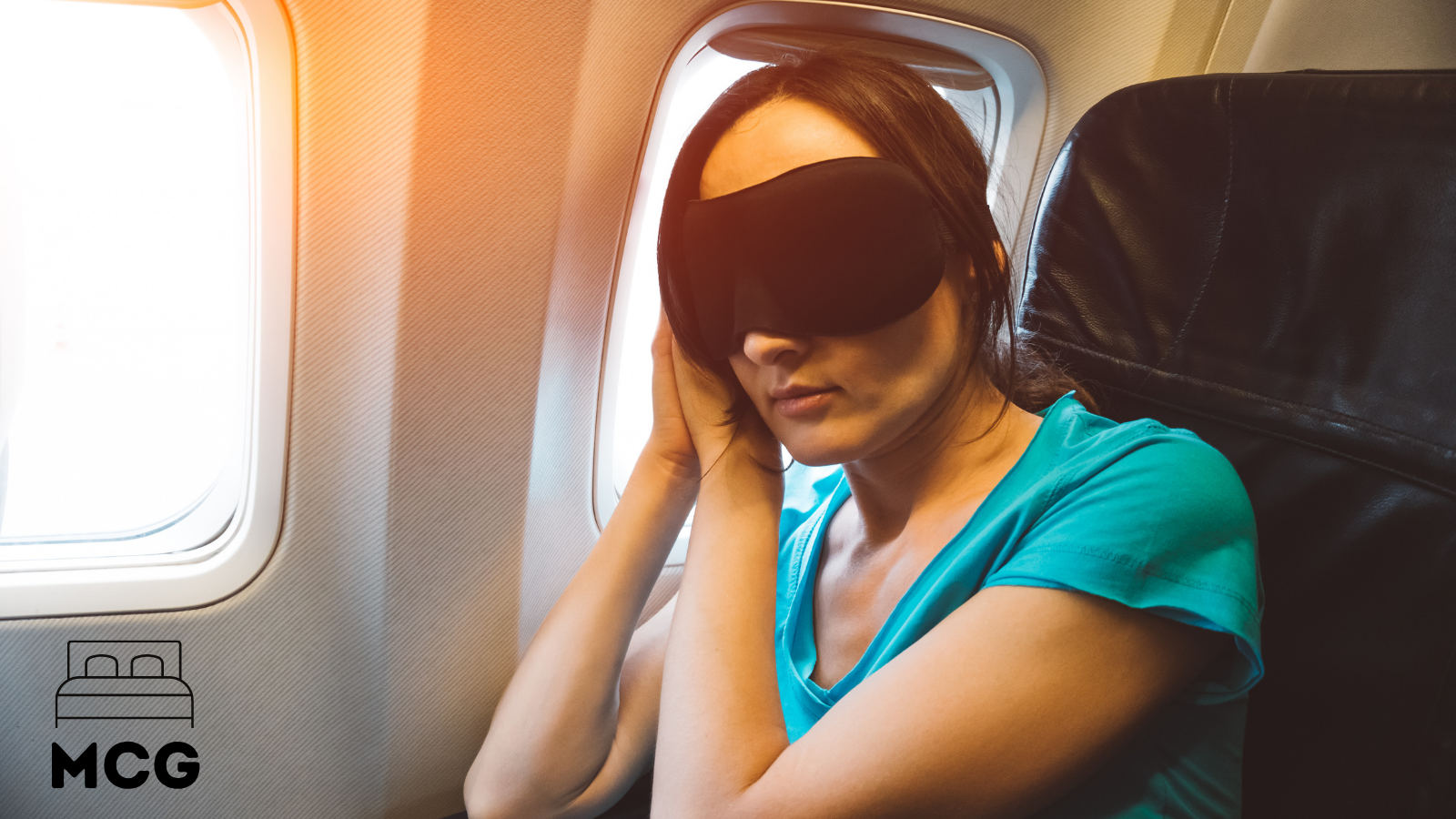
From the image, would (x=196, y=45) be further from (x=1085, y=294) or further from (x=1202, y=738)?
(x=1202, y=738)

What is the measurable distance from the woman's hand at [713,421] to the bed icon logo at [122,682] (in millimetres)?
890

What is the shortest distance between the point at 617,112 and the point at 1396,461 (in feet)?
3.43

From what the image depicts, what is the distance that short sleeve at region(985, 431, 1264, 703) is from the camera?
30.0 inches

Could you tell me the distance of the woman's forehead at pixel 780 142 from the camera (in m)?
0.93

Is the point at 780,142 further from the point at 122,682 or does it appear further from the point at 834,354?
the point at 122,682

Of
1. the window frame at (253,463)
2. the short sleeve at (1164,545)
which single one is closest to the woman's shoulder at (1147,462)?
the short sleeve at (1164,545)

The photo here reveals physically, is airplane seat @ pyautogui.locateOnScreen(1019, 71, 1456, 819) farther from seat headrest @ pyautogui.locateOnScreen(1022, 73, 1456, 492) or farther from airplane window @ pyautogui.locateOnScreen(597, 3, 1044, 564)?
airplane window @ pyautogui.locateOnScreen(597, 3, 1044, 564)

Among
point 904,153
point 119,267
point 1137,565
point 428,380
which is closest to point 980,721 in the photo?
point 1137,565

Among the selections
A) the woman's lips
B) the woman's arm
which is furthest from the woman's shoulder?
the woman's lips

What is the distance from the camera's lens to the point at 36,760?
1.36m

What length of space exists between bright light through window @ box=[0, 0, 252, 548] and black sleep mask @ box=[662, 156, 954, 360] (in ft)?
2.63

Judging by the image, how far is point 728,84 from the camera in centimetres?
131

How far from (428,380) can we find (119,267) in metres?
0.53

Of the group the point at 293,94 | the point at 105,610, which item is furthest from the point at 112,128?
the point at 105,610
